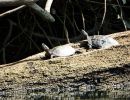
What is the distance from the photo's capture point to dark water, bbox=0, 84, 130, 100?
5914 millimetres

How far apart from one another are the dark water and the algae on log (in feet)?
0.30

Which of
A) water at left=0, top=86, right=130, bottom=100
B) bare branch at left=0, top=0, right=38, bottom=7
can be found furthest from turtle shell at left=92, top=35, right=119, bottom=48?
bare branch at left=0, top=0, right=38, bottom=7

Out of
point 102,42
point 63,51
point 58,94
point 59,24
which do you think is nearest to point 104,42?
point 102,42

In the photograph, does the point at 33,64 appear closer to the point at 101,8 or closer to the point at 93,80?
the point at 93,80

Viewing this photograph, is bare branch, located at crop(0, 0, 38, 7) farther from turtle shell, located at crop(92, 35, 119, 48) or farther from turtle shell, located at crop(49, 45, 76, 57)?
turtle shell, located at crop(92, 35, 119, 48)

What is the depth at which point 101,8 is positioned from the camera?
26.4ft

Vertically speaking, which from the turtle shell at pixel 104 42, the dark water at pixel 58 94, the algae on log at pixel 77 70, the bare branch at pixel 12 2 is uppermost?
the bare branch at pixel 12 2

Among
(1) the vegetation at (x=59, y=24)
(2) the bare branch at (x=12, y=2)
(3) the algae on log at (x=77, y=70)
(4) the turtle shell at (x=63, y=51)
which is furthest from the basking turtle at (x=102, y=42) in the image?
(2) the bare branch at (x=12, y=2)

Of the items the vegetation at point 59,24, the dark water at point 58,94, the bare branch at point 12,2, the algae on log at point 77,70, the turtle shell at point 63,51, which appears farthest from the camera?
the vegetation at point 59,24

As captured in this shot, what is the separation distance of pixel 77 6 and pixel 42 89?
6.28 feet

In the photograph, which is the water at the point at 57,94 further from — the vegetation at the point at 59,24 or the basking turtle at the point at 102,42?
the vegetation at the point at 59,24

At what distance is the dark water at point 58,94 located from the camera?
5.91 m

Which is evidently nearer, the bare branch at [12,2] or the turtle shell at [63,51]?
the bare branch at [12,2]

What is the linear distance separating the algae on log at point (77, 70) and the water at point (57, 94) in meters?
0.09
